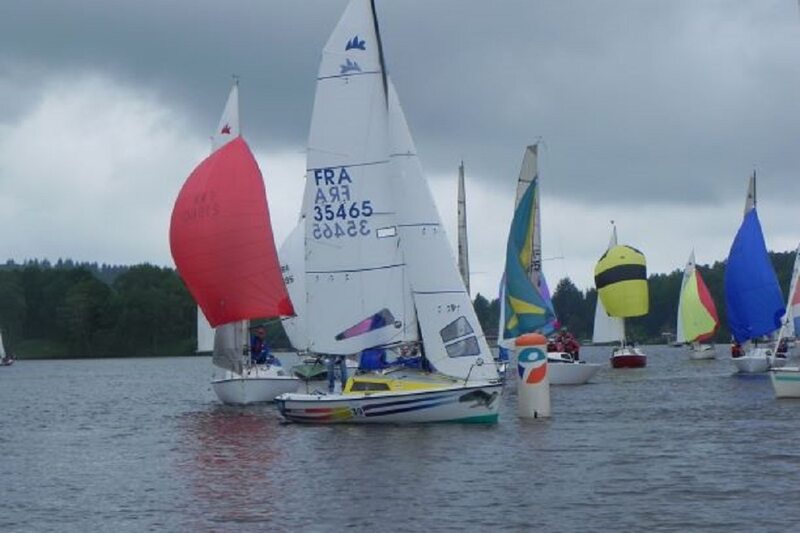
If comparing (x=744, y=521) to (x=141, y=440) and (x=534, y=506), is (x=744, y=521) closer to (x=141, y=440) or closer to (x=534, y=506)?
(x=534, y=506)

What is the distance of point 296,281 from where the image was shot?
58.1 metres

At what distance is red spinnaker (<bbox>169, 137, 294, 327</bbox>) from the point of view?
44.5m

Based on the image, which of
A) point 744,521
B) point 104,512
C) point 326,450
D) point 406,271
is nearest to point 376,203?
point 406,271

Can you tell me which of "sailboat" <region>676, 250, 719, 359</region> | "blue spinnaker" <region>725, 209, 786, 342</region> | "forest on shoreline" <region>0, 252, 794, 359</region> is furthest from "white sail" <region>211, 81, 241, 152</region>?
"forest on shoreline" <region>0, 252, 794, 359</region>

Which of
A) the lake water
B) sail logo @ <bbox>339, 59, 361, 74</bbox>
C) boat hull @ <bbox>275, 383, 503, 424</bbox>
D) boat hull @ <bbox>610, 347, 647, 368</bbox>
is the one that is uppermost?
sail logo @ <bbox>339, 59, 361, 74</bbox>

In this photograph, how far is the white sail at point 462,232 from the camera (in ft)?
201

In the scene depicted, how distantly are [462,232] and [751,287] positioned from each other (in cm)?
1234

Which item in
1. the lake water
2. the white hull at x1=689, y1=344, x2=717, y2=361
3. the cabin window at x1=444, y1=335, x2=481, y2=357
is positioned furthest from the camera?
the white hull at x1=689, y1=344, x2=717, y2=361

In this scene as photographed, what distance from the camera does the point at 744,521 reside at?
21969 millimetres

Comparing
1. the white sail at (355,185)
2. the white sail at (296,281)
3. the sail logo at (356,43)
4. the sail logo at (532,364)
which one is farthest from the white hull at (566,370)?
the sail logo at (356,43)

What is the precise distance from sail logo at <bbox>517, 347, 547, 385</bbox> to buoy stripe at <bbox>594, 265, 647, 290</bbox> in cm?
3629

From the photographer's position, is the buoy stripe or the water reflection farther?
the buoy stripe

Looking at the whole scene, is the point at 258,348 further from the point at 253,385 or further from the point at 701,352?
the point at 701,352

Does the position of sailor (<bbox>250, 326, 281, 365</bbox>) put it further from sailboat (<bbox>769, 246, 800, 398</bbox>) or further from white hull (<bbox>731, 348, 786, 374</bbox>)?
white hull (<bbox>731, 348, 786, 374</bbox>)
